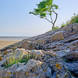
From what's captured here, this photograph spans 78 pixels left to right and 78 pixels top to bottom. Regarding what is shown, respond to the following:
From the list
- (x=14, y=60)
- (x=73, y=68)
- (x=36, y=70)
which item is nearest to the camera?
(x=36, y=70)

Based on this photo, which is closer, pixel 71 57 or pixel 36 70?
pixel 36 70

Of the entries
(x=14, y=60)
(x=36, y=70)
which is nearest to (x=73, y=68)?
(x=36, y=70)

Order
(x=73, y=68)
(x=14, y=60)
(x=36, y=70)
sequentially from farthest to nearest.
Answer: (x=14, y=60), (x=73, y=68), (x=36, y=70)

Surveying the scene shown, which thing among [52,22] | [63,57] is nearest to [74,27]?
[63,57]

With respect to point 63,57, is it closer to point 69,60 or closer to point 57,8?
point 69,60

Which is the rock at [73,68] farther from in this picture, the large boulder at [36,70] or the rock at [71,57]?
the large boulder at [36,70]

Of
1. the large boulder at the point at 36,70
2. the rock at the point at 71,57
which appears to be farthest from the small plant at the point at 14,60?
the rock at the point at 71,57

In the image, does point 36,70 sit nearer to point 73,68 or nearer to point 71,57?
point 73,68

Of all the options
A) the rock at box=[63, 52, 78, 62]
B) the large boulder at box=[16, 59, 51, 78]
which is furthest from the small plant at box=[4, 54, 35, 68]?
the rock at box=[63, 52, 78, 62]

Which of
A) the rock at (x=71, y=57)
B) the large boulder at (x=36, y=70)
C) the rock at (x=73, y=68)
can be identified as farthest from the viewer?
the rock at (x=71, y=57)

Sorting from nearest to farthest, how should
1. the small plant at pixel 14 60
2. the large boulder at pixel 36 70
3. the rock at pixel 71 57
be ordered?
the large boulder at pixel 36 70, the small plant at pixel 14 60, the rock at pixel 71 57

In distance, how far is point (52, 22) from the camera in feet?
110

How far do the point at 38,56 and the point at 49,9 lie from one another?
30959 millimetres

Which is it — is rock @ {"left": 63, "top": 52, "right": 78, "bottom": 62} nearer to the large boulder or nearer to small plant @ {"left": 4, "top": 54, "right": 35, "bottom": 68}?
the large boulder
